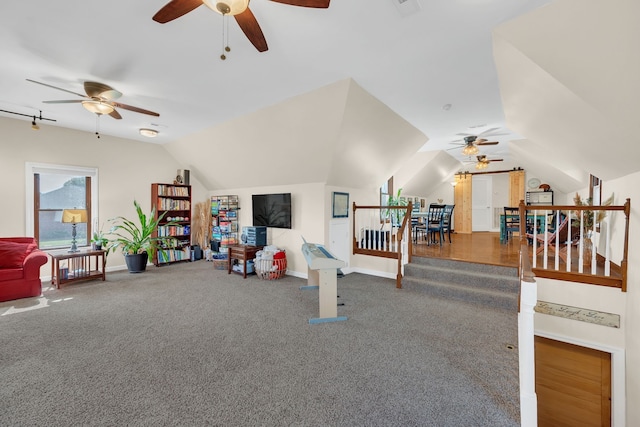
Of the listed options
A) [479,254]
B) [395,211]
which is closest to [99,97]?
[479,254]

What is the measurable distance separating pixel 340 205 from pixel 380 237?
1.04m

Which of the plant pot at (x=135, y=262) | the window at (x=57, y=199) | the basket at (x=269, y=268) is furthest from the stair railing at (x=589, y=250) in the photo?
the window at (x=57, y=199)

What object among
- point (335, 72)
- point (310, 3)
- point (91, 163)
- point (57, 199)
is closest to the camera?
point (310, 3)

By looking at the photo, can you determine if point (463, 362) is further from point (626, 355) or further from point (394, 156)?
point (394, 156)

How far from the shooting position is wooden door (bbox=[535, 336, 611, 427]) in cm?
330

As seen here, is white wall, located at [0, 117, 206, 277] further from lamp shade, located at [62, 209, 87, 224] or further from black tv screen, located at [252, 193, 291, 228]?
black tv screen, located at [252, 193, 291, 228]

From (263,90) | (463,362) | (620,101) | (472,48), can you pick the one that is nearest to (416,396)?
(463,362)

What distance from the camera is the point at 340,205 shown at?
5484mm

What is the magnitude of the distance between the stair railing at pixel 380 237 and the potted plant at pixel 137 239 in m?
4.27

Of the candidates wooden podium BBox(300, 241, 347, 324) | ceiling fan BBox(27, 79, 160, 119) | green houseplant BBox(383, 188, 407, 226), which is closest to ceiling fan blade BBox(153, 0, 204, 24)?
ceiling fan BBox(27, 79, 160, 119)

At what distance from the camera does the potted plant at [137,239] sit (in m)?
5.59

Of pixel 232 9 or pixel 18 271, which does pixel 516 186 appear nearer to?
pixel 232 9

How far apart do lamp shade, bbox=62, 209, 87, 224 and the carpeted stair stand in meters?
5.71

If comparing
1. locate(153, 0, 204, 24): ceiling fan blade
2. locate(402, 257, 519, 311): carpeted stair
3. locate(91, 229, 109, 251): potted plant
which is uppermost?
locate(153, 0, 204, 24): ceiling fan blade
